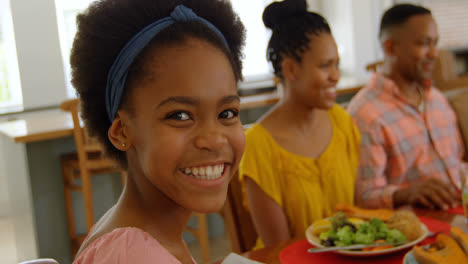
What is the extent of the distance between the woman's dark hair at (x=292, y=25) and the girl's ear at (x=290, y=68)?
2 cm

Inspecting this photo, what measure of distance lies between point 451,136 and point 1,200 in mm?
4212

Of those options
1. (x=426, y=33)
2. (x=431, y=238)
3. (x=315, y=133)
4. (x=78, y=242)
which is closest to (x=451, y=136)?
(x=426, y=33)

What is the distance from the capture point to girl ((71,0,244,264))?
0.65 metres

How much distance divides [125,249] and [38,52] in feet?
15.2

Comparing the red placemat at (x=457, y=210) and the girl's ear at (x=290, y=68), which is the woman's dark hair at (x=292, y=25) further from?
the red placemat at (x=457, y=210)

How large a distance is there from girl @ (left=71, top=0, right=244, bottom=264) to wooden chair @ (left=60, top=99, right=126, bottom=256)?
209 cm

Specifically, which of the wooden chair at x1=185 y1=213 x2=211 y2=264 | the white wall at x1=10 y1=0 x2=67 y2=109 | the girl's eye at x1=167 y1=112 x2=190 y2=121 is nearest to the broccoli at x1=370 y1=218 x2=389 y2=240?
the girl's eye at x1=167 y1=112 x2=190 y2=121

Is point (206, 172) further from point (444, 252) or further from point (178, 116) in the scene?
point (444, 252)

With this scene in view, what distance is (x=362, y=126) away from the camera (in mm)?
1780

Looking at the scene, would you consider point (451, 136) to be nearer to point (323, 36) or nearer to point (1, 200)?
point (323, 36)

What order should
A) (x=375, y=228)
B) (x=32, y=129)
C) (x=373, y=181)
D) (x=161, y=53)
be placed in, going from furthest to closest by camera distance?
(x=32, y=129) < (x=373, y=181) < (x=375, y=228) < (x=161, y=53)

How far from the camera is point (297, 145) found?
1.49 m

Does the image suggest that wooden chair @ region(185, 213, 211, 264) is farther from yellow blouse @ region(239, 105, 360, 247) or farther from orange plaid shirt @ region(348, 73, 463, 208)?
yellow blouse @ region(239, 105, 360, 247)

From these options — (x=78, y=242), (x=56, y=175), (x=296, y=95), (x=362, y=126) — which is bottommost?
(x=78, y=242)
